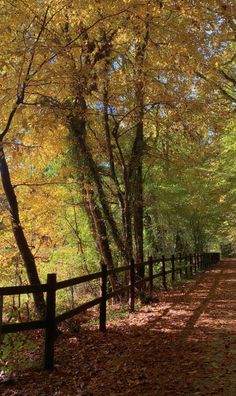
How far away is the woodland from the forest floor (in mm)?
1762

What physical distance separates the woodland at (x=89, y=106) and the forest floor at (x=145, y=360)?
176cm

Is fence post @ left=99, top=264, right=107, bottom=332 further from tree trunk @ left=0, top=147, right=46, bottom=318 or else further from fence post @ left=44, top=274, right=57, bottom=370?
fence post @ left=44, top=274, right=57, bottom=370

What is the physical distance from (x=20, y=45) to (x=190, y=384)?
5.77m

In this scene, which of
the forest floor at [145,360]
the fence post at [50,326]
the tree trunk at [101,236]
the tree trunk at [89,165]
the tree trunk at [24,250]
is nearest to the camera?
the forest floor at [145,360]

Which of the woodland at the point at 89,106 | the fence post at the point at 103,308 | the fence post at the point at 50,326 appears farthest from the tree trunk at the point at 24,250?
the fence post at the point at 50,326

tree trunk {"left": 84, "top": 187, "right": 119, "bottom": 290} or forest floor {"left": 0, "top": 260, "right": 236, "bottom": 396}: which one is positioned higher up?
tree trunk {"left": 84, "top": 187, "right": 119, "bottom": 290}

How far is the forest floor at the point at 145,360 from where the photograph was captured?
509cm

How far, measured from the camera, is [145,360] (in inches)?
247

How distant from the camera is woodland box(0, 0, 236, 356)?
7477mm

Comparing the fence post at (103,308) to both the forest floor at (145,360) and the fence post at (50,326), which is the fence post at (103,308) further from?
the fence post at (50,326)

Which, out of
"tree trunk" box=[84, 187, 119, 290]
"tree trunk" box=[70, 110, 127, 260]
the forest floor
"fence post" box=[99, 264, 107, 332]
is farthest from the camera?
"tree trunk" box=[84, 187, 119, 290]

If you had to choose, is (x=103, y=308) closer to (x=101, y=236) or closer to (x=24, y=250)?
(x=24, y=250)

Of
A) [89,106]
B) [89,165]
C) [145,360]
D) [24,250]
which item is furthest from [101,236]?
[145,360]

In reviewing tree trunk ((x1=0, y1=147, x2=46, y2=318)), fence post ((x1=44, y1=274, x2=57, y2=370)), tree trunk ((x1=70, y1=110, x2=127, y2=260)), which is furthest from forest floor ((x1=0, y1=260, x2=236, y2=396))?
tree trunk ((x1=70, y1=110, x2=127, y2=260))
